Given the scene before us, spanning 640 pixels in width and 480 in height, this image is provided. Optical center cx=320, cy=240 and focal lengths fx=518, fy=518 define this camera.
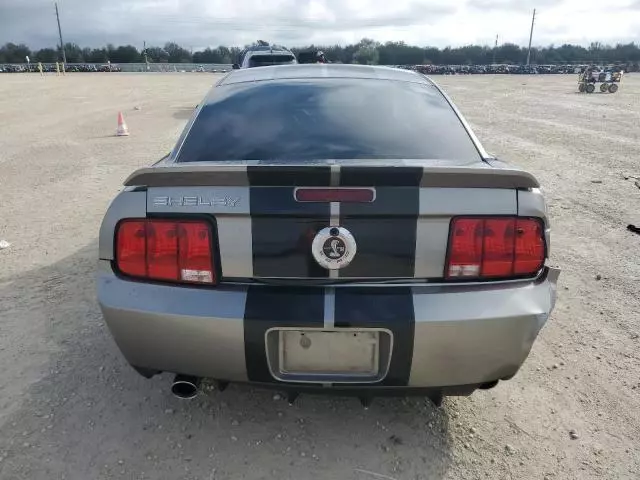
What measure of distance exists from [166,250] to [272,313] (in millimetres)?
527

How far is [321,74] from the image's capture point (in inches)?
132

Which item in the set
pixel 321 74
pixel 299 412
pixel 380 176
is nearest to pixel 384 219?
pixel 380 176

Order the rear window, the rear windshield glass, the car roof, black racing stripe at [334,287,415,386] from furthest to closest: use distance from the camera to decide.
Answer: the rear windshield glass → the car roof → the rear window → black racing stripe at [334,287,415,386]

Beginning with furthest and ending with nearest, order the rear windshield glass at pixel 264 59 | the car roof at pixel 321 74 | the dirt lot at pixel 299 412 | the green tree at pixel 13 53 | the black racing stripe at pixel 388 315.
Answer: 1. the green tree at pixel 13 53
2. the rear windshield glass at pixel 264 59
3. the car roof at pixel 321 74
4. the dirt lot at pixel 299 412
5. the black racing stripe at pixel 388 315

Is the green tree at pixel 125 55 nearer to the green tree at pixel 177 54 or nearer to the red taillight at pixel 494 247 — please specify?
the green tree at pixel 177 54

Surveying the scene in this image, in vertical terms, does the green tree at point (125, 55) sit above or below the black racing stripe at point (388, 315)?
above

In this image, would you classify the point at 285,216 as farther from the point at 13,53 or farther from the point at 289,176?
the point at 13,53

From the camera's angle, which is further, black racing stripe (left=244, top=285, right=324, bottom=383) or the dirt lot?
the dirt lot

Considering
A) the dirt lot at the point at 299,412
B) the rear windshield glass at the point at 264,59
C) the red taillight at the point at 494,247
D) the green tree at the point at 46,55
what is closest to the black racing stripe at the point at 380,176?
the red taillight at the point at 494,247

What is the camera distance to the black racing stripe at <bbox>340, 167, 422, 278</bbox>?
6.70 feet

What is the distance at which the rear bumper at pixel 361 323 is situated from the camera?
2.03m

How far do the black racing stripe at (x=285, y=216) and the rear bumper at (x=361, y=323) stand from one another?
5.7 inches

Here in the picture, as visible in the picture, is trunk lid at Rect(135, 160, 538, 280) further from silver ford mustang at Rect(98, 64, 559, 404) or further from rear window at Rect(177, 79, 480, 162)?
rear window at Rect(177, 79, 480, 162)

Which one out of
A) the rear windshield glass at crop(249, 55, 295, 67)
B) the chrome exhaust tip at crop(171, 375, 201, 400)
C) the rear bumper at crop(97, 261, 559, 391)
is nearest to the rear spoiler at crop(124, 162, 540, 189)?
the rear bumper at crop(97, 261, 559, 391)
